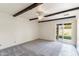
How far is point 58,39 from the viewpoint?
263 inches

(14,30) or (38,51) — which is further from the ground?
(14,30)

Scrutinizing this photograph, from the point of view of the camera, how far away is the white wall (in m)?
4.28

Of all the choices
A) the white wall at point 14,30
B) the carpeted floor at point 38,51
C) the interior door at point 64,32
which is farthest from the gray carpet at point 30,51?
the interior door at point 64,32

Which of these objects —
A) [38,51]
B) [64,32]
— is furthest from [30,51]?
[64,32]

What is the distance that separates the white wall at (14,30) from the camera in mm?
4281

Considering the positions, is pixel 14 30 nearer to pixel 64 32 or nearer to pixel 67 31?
pixel 64 32

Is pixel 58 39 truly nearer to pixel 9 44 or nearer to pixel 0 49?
pixel 9 44

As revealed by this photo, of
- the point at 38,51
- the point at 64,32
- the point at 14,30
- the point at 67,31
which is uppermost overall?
the point at 14,30

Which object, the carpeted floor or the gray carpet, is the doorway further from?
the gray carpet

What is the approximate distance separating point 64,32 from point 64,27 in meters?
0.48

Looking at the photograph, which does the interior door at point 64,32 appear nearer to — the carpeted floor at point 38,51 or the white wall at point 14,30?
the carpeted floor at point 38,51

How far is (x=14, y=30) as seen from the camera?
16.4 feet

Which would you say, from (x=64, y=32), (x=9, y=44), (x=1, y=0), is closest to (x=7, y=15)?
(x=9, y=44)

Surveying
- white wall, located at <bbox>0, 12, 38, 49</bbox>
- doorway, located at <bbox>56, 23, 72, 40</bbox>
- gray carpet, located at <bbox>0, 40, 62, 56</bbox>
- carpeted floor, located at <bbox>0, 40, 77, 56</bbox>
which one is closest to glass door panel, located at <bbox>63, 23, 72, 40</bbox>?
doorway, located at <bbox>56, 23, 72, 40</bbox>
